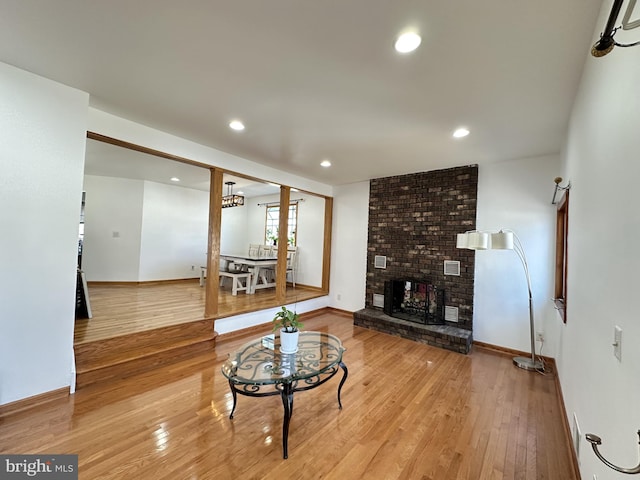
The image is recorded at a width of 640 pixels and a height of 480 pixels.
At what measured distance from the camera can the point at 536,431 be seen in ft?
7.07

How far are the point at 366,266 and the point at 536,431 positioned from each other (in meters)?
3.41

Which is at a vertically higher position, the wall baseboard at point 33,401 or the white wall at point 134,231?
the white wall at point 134,231

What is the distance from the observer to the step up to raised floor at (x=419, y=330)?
12.3ft

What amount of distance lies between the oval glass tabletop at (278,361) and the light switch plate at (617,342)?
1611mm

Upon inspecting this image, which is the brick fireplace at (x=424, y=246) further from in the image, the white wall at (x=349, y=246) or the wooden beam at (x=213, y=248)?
the wooden beam at (x=213, y=248)

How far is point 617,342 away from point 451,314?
128 inches

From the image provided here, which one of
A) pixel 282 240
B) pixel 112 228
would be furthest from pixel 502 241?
pixel 112 228

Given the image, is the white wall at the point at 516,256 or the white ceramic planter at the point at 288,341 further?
the white wall at the point at 516,256

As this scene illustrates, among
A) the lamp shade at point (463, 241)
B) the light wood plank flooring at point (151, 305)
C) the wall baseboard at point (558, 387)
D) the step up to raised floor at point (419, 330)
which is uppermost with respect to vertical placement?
the lamp shade at point (463, 241)

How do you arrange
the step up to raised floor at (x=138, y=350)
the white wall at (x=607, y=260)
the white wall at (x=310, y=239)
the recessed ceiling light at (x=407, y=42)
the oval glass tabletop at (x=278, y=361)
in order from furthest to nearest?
the white wall at (x=310, y=239) < the step up to raised floor at (x=138, y=350) < the oval glass tabletop at (x=278, y=361) < the recessed ceiling light at (x=407, y=42) < the white wall at (x=607, y=260)

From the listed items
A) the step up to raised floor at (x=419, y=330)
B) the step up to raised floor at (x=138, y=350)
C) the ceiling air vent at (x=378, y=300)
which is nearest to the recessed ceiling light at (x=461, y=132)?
the step up to raised floor at (x=419, y=330)

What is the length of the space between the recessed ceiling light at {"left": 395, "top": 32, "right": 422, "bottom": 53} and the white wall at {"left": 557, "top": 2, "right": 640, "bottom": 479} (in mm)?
877

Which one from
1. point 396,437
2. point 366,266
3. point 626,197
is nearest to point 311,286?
point 366,266

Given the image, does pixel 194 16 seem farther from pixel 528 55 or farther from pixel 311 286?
pixel 311 286
